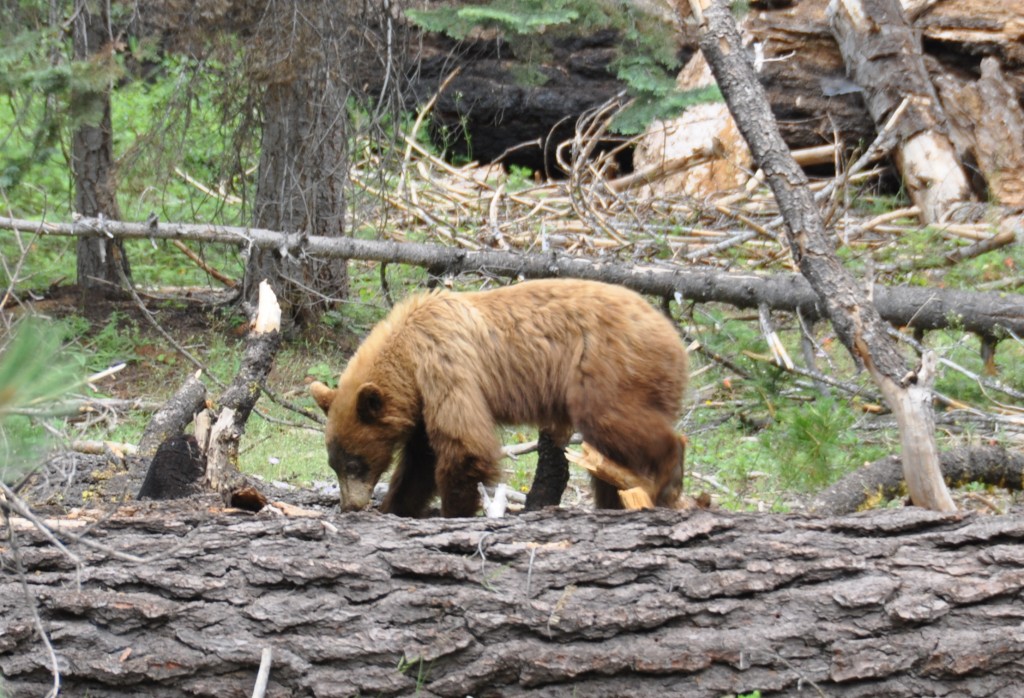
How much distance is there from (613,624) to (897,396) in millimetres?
2035

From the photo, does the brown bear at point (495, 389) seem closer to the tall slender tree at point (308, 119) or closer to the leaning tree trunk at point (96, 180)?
the tall slender tree at point (308, 119)

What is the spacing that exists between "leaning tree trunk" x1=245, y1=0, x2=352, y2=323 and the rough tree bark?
6556 mm

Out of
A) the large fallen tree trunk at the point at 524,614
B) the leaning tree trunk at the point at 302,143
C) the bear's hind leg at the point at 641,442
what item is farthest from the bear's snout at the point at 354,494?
the leaning tree trunk at the point at 302,143

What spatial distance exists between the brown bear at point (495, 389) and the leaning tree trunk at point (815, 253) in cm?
86

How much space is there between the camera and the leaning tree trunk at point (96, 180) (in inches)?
375

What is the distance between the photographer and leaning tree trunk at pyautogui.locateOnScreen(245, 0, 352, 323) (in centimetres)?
885

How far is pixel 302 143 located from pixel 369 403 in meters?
4.51

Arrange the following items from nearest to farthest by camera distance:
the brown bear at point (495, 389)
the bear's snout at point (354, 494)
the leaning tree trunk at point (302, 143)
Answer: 1. the brown bear at point (495, 389)
2. the bear's snout at point (354, 494)
3. the leaning tree trunk at point (302, 143)

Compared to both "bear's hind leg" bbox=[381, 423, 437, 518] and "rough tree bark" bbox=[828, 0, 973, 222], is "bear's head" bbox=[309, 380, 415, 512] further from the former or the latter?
"rough tree bark" bbox=[828, 0, 973, 222]

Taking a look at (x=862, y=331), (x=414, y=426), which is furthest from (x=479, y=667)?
(x=862, y=331)

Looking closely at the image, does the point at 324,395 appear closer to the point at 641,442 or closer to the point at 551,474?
the point at 551,474

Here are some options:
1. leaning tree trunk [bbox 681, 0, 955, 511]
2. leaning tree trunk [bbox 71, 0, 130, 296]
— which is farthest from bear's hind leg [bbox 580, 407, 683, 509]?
leaning tree trunk [bbox 71, 0, 130, 296]

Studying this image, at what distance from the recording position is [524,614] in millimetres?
3773

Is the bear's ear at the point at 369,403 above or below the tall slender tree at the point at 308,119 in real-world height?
below
